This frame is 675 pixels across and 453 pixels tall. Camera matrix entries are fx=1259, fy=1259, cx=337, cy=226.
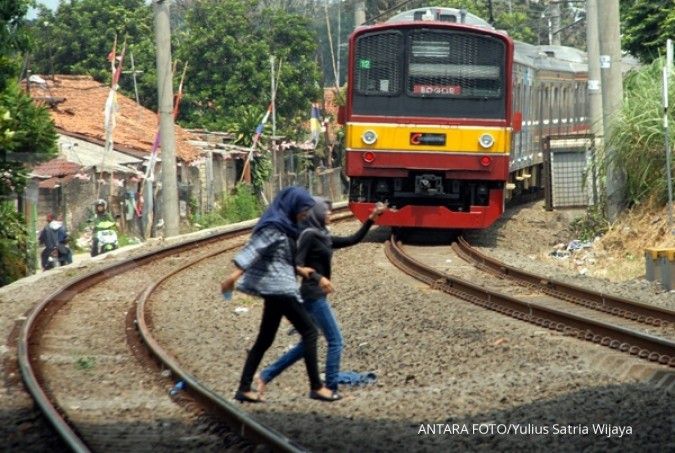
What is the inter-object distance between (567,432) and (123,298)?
29.9ft

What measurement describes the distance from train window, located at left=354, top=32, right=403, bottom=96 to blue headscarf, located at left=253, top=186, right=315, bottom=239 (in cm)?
1052

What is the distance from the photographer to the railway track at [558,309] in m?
9.56

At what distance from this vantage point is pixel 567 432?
6.81 meters

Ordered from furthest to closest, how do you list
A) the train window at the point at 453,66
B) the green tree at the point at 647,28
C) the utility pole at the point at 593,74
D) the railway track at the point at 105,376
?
the green tree at the point at 647,28 < the utility pole at the point at 593,74 < the train window at the point at 453,66 < the railway track at the point at 105,376

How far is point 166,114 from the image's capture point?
24.8 metres

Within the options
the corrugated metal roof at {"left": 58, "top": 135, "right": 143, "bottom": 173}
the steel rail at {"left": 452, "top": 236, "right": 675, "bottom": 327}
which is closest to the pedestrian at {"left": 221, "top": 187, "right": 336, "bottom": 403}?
the steel rail at {"left": 452, "top": 236, "right": 675, "bottom": 327}

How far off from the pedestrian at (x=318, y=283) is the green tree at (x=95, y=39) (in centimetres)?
4063

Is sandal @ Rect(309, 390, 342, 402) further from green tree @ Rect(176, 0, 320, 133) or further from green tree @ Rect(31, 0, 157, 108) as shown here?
green tree @ Rect(31, 0, 157, 108)

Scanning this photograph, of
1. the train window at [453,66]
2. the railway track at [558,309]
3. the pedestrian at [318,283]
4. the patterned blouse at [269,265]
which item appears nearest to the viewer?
the patterned blouse at [269,265]

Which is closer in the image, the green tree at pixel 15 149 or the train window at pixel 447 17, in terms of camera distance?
the train window at pixel 447 17

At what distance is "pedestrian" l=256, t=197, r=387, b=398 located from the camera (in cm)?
809

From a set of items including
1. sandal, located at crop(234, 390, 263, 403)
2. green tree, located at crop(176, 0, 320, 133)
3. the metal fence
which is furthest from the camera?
green tree, located at crop(176, 0, 320, 133)

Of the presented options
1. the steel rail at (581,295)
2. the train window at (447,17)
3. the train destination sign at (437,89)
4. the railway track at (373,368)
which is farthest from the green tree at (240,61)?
the railway track at (373,368)

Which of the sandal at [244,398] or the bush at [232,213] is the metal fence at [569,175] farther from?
the bush at [232,213]
